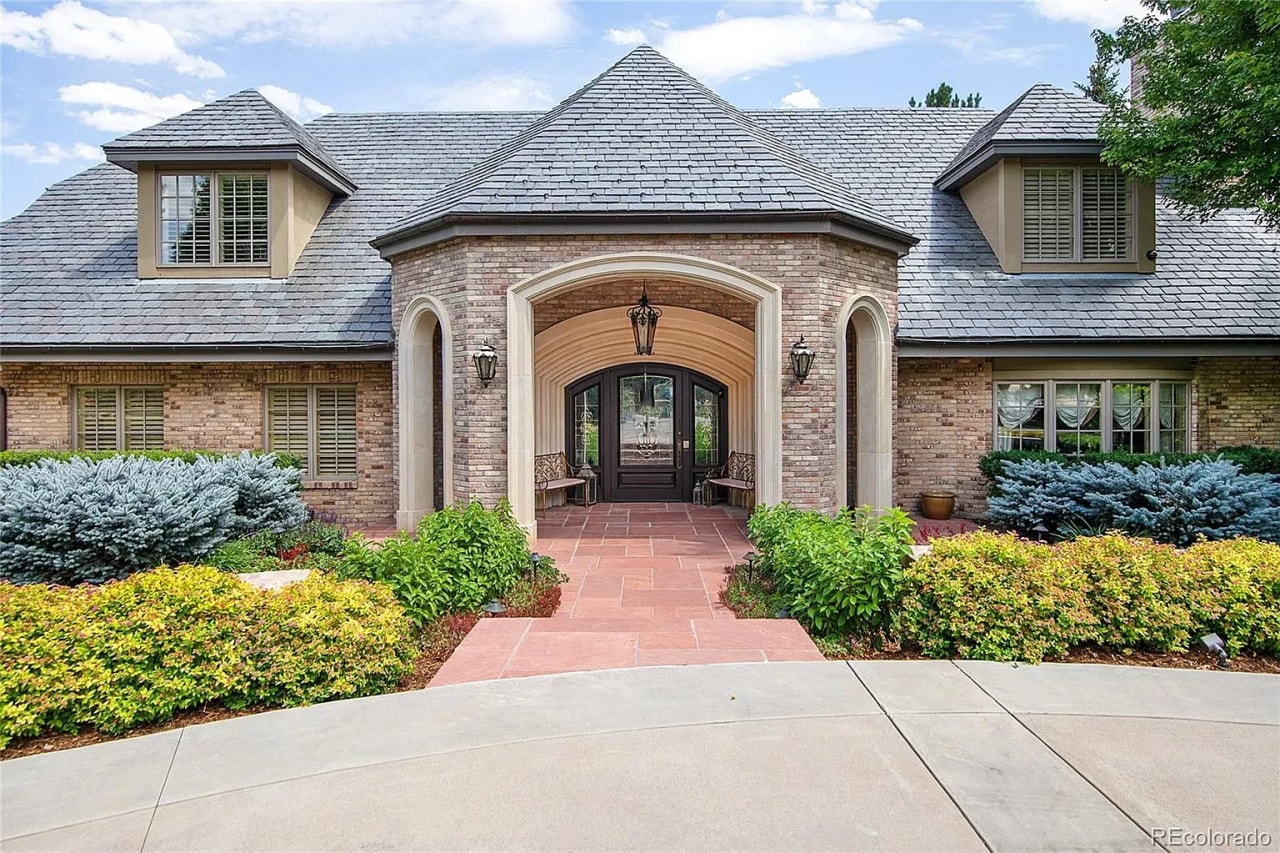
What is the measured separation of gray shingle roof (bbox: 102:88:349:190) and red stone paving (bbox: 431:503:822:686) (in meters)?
8.01

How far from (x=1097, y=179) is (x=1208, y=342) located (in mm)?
3162

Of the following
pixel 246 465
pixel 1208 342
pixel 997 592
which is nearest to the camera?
pixel 997 592

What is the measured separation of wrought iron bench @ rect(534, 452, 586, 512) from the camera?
A: 13008mm

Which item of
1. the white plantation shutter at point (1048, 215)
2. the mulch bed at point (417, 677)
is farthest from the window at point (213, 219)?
the white plantation shutter at point (1048, 215)

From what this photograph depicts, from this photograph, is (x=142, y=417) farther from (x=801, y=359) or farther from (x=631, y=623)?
(x=801, y=359)

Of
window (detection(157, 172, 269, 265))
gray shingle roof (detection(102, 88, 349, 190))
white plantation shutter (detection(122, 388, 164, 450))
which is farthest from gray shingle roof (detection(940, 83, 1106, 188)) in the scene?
white plantation shutter (detection(122, 388, 164, 450))

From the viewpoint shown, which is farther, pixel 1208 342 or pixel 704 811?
pixel 1208 342

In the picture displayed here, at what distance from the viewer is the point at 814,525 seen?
23.8ft

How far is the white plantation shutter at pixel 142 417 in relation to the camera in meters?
11.8

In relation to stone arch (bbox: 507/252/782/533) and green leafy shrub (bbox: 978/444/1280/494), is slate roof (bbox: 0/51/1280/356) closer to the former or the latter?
green leafy shrub (bbox: 978/444/1280/494)

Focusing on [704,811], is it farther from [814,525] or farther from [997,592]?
[814,525]

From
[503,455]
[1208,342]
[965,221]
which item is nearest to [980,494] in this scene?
[1208,342]

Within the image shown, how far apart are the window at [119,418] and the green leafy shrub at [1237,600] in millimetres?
13433

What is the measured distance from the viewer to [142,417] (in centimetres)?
1180
